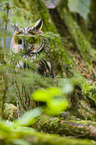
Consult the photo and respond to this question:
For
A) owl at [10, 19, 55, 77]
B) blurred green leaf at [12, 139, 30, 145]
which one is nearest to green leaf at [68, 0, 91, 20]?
owl at [10, 19, 55, 77]

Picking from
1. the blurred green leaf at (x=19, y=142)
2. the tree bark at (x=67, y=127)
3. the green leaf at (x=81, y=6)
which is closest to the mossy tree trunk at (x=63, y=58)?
the tree bark at (x=67, y=127)

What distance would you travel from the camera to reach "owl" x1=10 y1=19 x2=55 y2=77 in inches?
63.1

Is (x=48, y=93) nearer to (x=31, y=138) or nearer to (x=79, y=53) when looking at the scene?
(x=31, y=138)

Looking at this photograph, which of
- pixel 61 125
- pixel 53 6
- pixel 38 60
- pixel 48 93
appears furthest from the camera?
pixel 53 6

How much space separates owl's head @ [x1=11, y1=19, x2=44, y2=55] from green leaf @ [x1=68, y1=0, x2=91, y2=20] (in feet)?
9.42

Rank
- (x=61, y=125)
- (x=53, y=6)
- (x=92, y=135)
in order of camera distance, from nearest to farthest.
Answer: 1. (x=92, y=135)
2. (x=61, y=125)
3. (x=53, y=6)

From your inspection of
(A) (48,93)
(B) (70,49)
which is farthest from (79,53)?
(A) (48,93)

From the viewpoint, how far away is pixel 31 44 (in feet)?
5.44

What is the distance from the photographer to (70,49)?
365 cm

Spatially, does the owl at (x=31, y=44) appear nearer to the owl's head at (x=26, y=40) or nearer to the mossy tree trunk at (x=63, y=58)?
the owl's head at (x=26, y=40)

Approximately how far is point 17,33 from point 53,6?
259 centimetres

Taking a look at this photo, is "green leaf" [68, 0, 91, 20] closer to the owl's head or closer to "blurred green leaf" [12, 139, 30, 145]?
the owl's head

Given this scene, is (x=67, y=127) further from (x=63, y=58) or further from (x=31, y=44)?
(x=63, y=58)

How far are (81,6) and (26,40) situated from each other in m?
3.40
